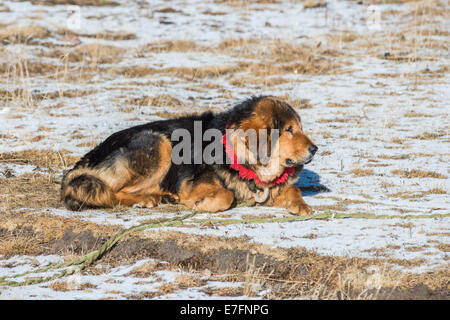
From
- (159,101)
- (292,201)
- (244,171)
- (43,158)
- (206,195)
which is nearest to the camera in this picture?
(292,201)

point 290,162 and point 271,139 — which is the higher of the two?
point 271,139

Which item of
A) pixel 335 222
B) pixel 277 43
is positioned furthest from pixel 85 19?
pixel 335 222

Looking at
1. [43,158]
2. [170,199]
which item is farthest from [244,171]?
[43,158]

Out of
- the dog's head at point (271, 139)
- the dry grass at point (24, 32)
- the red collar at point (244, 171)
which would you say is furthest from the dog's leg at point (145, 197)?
the dry grass at point (24, 32)

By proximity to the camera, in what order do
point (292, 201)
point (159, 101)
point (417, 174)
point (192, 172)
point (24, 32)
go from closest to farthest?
point (292, 201), point (192, 172), point (417, 174), point (159, 101), point (24, 32)

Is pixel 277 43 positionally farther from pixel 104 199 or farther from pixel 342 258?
pixel 342 258

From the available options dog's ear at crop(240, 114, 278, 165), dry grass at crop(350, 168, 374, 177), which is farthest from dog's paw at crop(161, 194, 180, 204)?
dry grass at crop(350, 168, 374, 177)

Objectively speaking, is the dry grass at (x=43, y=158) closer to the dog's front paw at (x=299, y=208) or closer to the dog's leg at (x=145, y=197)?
the dog's leg at (x=145, y=197)

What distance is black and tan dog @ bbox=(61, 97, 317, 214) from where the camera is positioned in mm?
5523

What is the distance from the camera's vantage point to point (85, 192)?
5672 millimetres

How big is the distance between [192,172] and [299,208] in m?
1.32

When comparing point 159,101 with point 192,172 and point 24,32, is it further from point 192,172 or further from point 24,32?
point 24,32

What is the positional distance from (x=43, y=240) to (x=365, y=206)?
133 inches
